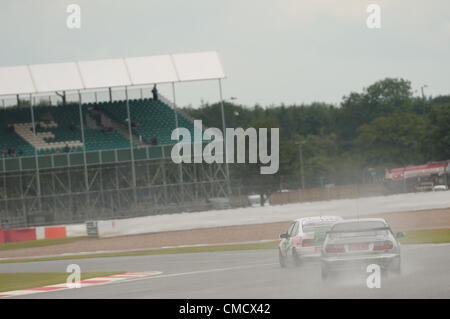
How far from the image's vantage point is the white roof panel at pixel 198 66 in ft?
189

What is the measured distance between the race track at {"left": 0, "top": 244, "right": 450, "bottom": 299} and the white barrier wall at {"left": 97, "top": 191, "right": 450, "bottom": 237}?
18130 millimetres

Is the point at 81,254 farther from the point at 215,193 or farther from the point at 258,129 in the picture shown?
the point at 258,129

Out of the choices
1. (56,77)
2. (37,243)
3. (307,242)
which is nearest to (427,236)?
(307,242)

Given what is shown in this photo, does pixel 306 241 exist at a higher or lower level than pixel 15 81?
lower

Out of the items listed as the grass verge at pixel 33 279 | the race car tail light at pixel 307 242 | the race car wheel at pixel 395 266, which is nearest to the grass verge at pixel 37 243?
the grass verge at pixel 33 279

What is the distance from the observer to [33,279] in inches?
1018

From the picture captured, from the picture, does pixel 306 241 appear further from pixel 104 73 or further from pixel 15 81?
pixel 15 81

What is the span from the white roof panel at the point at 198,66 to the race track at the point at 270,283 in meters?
32.5

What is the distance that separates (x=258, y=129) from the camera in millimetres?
81812

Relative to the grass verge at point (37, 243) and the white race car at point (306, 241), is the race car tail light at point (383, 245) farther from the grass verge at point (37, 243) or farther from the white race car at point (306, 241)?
the grass verge at point (37, 243)

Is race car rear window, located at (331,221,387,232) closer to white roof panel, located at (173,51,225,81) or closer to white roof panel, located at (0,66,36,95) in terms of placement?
white roof panel, located at (173,51,225,81)

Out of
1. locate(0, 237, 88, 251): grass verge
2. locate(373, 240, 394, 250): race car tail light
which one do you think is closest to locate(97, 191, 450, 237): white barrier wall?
locate(0, 237, 88, 251): grass verge

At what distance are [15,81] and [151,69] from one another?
9531 mm
